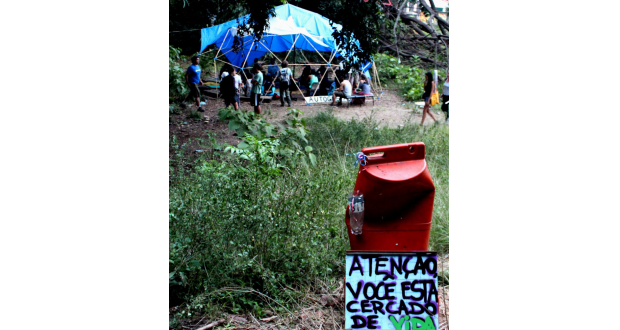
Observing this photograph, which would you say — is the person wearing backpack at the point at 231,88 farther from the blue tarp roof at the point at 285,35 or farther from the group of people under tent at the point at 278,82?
the blue tarp roof at the point at 285,35

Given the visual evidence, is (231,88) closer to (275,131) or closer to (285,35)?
(275,131)

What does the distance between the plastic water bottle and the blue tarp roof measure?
33.7 ft

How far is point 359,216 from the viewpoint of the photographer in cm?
302

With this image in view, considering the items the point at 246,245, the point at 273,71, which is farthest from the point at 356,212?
the point at 273,71

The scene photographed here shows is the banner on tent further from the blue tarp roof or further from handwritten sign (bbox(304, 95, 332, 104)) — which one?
the blue tarp roof

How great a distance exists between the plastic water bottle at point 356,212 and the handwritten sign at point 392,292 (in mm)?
361

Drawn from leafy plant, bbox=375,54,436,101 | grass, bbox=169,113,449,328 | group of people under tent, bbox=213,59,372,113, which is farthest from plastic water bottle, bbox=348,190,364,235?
leafy plant, bbox=375,54,436,101

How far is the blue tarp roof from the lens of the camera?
12836 mm

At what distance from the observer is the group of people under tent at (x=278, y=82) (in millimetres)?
9820

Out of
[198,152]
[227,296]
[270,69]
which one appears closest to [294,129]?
[198,152]

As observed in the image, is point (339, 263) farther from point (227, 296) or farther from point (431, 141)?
point (431, 141)

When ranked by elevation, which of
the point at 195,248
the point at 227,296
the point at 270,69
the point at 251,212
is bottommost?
the point at 227,296

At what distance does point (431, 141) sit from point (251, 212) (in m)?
4.67

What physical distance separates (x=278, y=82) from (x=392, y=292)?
11.6 metres
